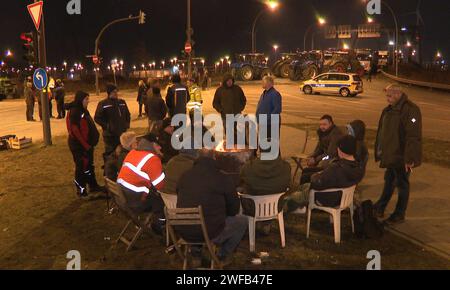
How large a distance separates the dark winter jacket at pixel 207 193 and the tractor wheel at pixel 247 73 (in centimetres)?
3558

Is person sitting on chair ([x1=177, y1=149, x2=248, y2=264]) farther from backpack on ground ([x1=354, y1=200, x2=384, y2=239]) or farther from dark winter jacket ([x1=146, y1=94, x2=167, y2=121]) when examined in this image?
dark winter jacket ([x1=146, y1=94, x2=167, y2=121])

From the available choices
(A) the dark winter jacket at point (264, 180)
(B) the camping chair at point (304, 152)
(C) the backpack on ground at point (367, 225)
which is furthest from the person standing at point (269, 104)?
(A) the dark winter jacket at point (264, 180)

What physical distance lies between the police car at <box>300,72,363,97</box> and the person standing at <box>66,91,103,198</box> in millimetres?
24097

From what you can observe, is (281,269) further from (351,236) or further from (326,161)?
(326,161)

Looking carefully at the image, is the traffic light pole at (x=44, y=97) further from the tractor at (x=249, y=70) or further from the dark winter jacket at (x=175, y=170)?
the tractor at (x=249, y=70)

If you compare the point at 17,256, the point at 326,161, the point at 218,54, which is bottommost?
the point at 17,256

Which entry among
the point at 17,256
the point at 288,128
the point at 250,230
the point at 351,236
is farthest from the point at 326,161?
the point at 288,128

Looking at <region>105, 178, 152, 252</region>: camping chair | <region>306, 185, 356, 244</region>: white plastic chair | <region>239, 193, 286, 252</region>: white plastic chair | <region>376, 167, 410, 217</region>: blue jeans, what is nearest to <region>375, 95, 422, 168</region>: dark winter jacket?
<region>376, 167, 410, 217</region>: blue jeans

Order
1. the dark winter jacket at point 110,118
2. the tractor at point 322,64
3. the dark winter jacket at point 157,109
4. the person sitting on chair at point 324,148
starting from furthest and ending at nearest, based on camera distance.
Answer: the tractor at point 322,64, the dark winter jacket at point 157,109, the dark winter jacket at point 110,118, the person sitting on chair at point 324,148

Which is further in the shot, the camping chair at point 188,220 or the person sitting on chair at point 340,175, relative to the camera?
the person sitting on chair at point 340,175

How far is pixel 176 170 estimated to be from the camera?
20.5 feet

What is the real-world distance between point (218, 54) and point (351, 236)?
7296 cm

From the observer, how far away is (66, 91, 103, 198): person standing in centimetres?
851

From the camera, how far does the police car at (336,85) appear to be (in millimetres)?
30531
